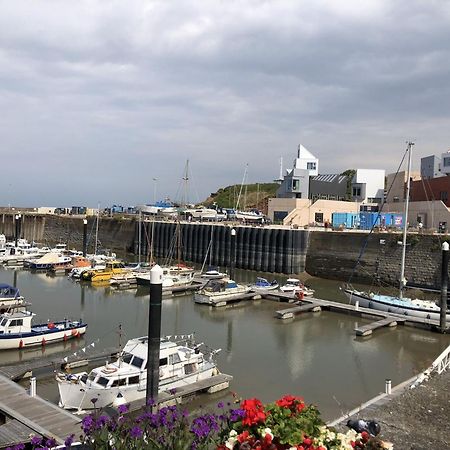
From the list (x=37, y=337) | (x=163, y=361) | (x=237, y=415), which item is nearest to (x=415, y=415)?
(x=237, y=415)

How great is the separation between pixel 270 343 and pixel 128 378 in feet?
40.0

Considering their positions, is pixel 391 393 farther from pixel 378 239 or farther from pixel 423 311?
pixel 378 239

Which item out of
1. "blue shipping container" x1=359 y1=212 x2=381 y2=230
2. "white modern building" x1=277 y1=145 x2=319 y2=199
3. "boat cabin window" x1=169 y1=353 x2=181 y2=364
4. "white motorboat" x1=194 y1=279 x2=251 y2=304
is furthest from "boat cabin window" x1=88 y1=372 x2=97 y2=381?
"white modern building" x1=277 y1=145 x2=319 y2=199

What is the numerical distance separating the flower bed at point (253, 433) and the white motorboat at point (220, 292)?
29.5m

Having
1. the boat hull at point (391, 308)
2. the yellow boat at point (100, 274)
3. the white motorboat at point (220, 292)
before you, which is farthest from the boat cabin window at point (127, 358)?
the yellow boat at point (100, 274)

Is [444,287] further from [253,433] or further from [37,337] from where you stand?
[253,433]

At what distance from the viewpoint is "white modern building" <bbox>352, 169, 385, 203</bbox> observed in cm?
8613

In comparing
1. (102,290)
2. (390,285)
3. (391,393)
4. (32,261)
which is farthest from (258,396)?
(32,261)

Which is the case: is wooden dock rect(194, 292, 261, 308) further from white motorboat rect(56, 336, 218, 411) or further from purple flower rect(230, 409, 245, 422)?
purple flower rect(230, 409, 245, 422)

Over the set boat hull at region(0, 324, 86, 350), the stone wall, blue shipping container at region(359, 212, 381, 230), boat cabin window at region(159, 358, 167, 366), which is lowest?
boat hull at region(0, 324, 86, 350)

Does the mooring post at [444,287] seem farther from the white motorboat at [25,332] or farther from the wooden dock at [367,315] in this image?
the white motorboat at [25,332]

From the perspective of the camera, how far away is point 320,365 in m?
24.8

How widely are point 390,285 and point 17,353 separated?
35038 mm

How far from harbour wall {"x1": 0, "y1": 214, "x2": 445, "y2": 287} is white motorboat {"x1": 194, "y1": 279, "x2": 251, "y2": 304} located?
13030 mm
